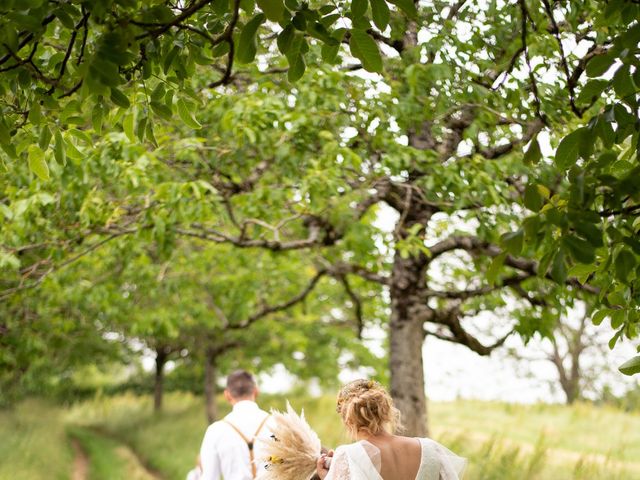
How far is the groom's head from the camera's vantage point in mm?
6121

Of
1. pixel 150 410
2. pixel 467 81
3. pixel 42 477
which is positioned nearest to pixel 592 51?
pixel 467 81

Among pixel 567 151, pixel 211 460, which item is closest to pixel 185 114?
pixel 567 151

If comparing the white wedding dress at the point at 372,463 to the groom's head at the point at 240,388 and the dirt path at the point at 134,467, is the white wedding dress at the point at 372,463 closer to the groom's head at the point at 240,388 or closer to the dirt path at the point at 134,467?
the groom's head at the point at 240,388

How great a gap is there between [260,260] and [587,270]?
12206 mm

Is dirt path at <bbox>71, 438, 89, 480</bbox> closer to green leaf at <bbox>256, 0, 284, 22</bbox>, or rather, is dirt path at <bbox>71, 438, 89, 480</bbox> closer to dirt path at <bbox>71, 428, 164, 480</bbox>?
dirt path at <bbox>71, 428, 164, 480</bbox>

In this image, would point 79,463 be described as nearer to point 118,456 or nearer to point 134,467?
point 118,456

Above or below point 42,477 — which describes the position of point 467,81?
above

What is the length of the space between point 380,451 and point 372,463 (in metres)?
0.09

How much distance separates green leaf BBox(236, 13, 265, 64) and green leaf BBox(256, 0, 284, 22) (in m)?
0.24

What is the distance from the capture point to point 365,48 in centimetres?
306

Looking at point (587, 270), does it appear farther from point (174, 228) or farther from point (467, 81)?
point (174, 228)

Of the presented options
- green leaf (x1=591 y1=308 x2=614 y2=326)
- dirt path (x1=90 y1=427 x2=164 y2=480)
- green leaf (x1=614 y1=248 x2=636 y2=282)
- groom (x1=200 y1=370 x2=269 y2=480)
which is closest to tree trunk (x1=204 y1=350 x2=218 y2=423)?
dirt path (x1=90 y1=427 x2=164 y2=480)

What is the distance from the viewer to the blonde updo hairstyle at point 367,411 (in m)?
4.26

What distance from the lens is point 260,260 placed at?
50.2ft
